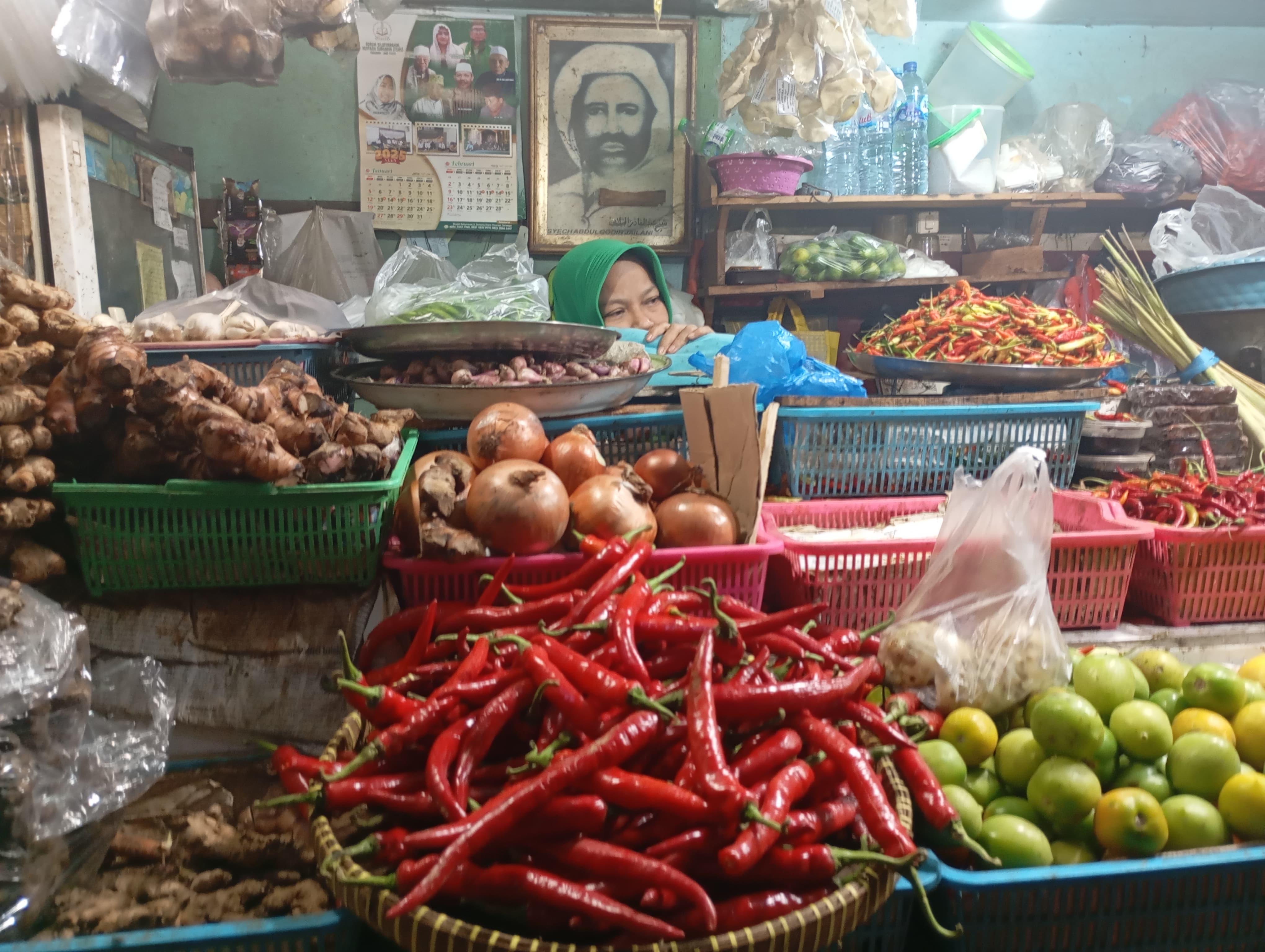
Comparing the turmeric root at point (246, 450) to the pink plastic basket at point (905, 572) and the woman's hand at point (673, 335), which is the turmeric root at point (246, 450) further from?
the woman's hand at point (673, 335)

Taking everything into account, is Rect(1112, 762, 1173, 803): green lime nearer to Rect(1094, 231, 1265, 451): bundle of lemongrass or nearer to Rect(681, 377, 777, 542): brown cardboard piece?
Rect(681, 377, 777, 542): brown cardboard piece

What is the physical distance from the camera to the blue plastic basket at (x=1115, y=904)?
1168mm

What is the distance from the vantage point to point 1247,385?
3172mm

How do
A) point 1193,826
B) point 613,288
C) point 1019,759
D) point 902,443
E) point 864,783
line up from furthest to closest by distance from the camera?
point 613,288 → point 902,443 → point 1019,759 → point 1193,826 → point 864,783

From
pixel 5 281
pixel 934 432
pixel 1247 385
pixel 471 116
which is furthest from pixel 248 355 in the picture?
pixel 1247 385

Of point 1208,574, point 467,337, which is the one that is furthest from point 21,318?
point 1208,574

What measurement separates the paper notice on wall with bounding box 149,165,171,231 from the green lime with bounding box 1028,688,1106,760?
382cm

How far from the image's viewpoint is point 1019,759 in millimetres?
1370

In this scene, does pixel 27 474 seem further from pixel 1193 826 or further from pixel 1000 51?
pixel 1000 51

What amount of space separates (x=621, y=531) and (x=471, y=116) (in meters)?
3.60

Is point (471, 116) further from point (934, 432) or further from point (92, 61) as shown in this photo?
point (934, 432)

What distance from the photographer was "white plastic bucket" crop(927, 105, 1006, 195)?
4.30 meters

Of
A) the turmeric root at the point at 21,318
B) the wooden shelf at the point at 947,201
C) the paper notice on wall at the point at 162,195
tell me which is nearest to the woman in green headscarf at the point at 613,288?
the wooden shelf at the point at 947,201

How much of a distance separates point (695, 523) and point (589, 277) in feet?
7.25
